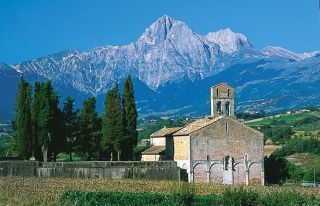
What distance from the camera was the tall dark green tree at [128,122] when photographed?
2295 inches

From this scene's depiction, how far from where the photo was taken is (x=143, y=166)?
53625 millimetres

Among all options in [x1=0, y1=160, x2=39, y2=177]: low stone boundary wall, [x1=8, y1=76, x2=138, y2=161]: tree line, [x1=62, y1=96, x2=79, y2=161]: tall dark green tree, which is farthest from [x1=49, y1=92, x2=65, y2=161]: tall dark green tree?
[x1=0, y1=160, x2=39, y2=177]: low stone boundary wall

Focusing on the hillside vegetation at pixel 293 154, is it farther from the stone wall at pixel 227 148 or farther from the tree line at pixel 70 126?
the tree line at pixel 70 126

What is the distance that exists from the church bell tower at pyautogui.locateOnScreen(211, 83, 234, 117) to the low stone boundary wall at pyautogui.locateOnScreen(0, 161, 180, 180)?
8387 millimetres

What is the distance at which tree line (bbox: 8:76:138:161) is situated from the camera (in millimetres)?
54094

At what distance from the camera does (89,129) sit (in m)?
62.9

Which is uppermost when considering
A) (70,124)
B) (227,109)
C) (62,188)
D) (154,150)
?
(227,109)

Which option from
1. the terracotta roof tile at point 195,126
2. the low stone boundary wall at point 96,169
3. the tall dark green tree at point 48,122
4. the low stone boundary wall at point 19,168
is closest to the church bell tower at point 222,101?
the terracotta roof tile at point 195,126

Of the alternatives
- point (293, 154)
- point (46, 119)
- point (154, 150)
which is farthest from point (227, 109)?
point (293, 154)

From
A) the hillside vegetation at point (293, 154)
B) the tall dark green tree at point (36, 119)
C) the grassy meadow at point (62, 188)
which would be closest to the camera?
the grassy meadow at point (62, 188)

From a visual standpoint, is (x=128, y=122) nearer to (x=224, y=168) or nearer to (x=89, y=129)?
(x=89, y=129)

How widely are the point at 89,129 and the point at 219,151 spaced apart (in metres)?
13.0

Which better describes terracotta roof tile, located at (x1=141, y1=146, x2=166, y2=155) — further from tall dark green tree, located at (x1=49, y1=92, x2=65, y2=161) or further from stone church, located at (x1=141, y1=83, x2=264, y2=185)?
tall dark green tree, located at (x1=49, y1=92, x2=65, y2=161)

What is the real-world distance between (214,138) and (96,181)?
13.0m
